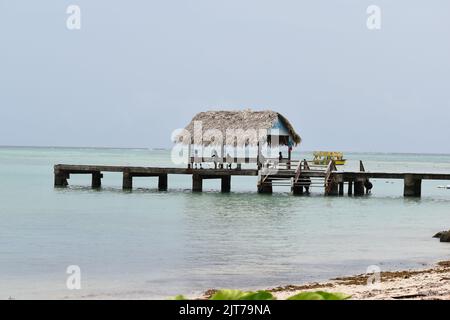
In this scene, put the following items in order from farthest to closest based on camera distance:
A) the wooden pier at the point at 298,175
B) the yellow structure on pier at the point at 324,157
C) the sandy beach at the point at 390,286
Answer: the yellow structure on pier at the point at 324,157, the wooden pier at the point at 298,175, the sandy beach at the point at 390,286

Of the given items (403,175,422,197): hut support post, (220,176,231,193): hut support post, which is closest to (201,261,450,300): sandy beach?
(403,175,422,197): hut support post

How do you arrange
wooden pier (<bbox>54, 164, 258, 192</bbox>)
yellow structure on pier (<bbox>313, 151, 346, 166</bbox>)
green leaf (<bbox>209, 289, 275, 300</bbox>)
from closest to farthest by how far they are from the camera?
green leaf (<bbox>209, 289, 275, 300</bbox>) < wooden pier (<bbox>54, 164, 258, 192</bbox>) < yellow structure on pier (<bbox>313, 151, 346, 166</bbox>)

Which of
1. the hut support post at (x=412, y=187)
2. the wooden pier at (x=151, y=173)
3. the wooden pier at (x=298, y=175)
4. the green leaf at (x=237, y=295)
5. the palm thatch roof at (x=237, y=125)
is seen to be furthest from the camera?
the palm thatch roof at (x=237, y=125)

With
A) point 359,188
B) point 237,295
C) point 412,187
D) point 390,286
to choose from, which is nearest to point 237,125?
point 359,188

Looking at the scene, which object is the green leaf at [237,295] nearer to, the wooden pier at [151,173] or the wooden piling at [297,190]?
the wooden pier at [151,173]

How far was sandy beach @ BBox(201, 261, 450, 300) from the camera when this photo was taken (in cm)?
879

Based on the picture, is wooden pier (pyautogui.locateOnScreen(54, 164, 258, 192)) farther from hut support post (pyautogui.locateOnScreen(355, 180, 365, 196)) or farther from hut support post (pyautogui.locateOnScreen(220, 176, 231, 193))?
hut support post (pyautogui.locateOnScreen(355, 180, 365, 196))

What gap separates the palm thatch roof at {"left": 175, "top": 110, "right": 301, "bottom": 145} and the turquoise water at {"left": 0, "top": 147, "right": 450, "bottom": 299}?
10.8 feet

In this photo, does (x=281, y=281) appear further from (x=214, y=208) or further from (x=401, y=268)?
(x=214, y=208)

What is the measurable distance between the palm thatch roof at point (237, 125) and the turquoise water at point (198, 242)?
3279mm

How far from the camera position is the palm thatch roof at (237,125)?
3634 cm

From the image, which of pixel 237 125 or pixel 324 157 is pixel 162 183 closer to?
pixel 237 125

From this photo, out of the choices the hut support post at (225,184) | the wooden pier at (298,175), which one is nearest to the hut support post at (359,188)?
the wooden pier at (298,175)

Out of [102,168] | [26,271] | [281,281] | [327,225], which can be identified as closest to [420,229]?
[327,225]
